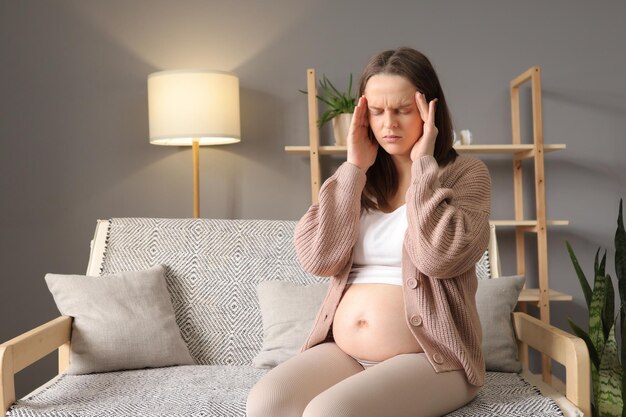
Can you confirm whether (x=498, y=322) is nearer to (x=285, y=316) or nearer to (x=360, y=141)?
(x=285, y=316)

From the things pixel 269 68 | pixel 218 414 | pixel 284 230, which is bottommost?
pixel 218 414

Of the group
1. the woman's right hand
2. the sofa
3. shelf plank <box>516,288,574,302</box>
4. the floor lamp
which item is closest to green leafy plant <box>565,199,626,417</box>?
the sofa

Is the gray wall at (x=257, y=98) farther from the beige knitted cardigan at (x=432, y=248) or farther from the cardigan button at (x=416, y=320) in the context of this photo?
the cardigan button at (x=416, y=320)

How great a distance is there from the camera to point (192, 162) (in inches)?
144

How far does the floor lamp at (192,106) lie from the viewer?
320 cm

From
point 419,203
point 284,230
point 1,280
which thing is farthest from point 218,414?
point 1,280

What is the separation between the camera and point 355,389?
1500mm

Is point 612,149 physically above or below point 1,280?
above

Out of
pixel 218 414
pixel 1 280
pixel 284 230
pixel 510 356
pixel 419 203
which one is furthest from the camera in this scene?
pixel 1 280

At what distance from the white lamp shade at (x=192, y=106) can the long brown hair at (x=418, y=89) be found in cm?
138

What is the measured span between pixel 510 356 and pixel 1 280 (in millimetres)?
2404

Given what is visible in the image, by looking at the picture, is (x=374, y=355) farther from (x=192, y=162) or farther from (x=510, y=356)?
(x=192, y=162)

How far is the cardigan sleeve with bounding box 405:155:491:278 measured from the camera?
1.65 m

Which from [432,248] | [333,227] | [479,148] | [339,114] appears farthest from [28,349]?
[479,148]
